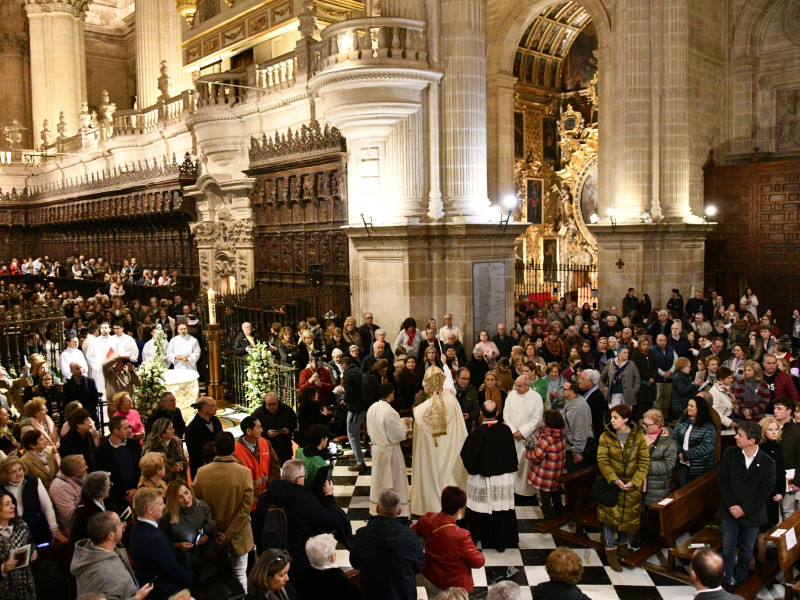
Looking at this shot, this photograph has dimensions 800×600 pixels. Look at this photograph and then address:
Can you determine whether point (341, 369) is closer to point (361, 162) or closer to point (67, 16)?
point (361, 162)

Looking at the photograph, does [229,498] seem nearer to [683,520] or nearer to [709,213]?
[683,520]

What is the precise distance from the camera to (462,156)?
13.5 metres

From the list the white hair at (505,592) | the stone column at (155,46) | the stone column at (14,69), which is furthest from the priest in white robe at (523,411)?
the stone column at (14,69)

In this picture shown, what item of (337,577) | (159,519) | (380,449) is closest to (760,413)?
(380,449)

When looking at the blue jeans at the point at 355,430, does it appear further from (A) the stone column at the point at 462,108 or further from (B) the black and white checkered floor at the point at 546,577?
(A) the stone column at the point at 462,108

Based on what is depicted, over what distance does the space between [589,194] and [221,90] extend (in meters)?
11.7

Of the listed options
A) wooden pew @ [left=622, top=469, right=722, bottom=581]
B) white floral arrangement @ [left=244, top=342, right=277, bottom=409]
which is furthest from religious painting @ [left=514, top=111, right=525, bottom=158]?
wooden pew @ [left=622, top=469, right=722, bottom=581]

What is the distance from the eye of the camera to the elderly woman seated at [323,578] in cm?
405

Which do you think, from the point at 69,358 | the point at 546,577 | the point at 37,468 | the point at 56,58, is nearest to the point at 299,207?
the point at 69,358

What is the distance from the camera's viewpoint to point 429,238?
43.8 ft

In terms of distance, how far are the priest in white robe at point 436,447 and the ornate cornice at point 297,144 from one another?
931 centimetres

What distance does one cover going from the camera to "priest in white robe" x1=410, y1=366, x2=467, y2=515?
22.7 feet

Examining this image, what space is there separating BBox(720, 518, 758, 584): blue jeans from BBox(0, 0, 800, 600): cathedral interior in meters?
A: 0.45

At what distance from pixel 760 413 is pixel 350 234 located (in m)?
8.59
